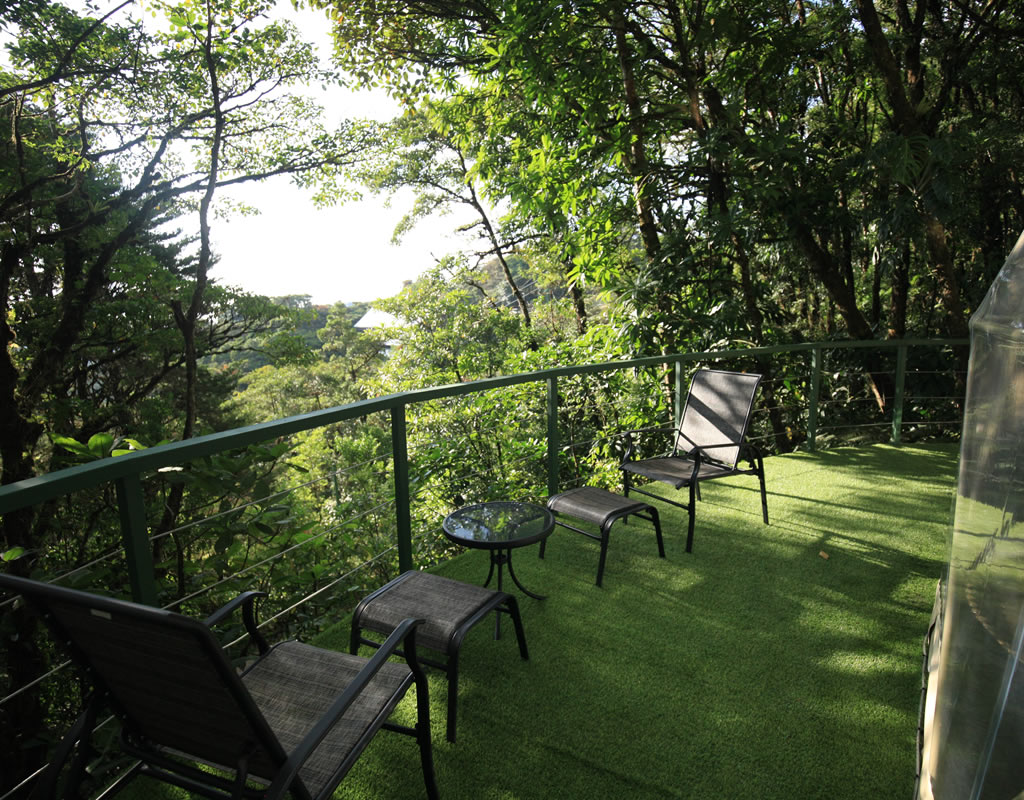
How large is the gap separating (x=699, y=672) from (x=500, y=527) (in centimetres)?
102

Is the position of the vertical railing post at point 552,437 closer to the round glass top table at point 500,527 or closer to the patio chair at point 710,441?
the patio chair at point 710,441

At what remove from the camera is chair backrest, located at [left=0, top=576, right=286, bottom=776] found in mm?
1094

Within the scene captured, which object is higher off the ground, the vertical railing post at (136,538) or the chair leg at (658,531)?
the vertical railing post at (136,538)

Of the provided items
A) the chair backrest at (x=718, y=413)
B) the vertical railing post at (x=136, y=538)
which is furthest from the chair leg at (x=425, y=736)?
the chair backrest at (x=718, y=413)

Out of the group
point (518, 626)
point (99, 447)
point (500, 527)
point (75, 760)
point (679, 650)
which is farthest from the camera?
point (500, 527)

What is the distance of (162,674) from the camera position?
1201 mm

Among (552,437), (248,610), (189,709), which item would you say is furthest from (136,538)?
(552,437)

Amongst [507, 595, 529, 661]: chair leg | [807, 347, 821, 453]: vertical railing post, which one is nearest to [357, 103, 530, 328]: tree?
[807, 347, 821, 453]: vertical railing post

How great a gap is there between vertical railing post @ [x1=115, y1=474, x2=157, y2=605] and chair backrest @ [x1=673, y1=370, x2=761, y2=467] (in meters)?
3.10

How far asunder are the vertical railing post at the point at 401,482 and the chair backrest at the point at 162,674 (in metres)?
1.59

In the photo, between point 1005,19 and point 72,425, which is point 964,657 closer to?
point 1005,19

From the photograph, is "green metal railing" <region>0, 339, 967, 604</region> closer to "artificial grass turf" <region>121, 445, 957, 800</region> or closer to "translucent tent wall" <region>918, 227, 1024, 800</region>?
"artificial grass turf" <region>121, 445, 957, 800</region>

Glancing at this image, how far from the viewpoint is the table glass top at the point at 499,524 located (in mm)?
2568

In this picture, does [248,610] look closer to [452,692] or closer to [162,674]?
[162,674]
